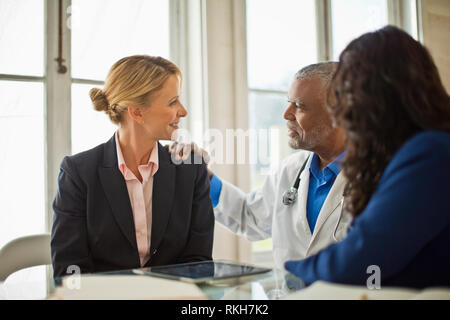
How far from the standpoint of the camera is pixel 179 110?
1917 millimetres

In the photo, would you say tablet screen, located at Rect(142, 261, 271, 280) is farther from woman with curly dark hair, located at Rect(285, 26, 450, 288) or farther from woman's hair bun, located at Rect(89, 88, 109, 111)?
woman's hair bun, located at Rect(89, 88, 109, 111)

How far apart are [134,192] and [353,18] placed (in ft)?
9.15

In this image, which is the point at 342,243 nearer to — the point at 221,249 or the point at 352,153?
the point at 352,153

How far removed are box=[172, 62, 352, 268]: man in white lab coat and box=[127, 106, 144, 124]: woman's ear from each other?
0.64 m

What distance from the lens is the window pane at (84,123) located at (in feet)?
8.51

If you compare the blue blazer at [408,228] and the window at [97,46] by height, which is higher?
the window at [97,46]

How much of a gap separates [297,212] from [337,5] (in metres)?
2.30

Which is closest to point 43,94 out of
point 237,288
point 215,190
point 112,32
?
point 112,32

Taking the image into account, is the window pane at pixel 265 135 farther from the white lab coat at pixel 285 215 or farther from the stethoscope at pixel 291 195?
the stethoscope at pixel 291 195

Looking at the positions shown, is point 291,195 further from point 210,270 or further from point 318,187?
point 210,270

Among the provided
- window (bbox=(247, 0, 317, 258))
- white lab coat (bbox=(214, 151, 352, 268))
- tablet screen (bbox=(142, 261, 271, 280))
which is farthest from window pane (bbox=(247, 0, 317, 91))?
tablet screen (bbox=(142, 261, 271, 280))

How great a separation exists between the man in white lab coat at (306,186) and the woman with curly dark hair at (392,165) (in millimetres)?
712

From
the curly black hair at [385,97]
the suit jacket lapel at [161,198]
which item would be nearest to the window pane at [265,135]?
the suit jacket lapel at [161,198]
